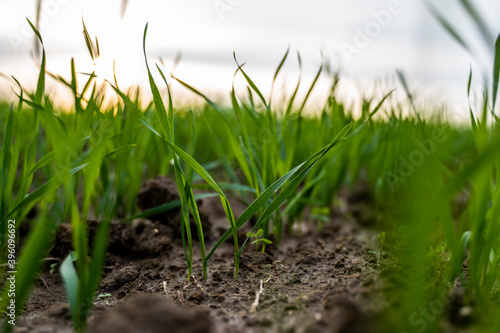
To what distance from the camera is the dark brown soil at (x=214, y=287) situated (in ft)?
2.23

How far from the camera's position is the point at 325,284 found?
1008 mm

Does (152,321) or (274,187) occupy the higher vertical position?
(274,187)

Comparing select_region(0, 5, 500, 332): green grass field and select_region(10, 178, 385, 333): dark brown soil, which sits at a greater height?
select_region(0, 5, 500, 332): green grass field

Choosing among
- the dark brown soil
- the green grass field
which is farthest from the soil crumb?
the green grass field

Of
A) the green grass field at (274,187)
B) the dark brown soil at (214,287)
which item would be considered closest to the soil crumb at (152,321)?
the dark brown soil at (214,287)

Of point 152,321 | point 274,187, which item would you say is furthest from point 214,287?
point 152,321

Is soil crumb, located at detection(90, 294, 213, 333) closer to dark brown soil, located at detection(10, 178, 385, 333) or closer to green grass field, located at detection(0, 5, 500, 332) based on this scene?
dark brown soil, located at detection(10, 178, 385, 333)

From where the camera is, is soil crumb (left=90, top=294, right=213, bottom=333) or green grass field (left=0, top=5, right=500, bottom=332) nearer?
soil crumb (left=90, top=294, right=213, bottom=333)

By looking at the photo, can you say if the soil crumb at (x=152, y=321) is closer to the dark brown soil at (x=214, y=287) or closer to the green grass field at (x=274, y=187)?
the dark brown soil at (x=214, y=287)

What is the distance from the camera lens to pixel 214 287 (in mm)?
1073

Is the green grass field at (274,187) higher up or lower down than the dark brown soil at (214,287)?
higher up

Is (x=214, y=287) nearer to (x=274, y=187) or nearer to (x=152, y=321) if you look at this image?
(x=274, y=187)

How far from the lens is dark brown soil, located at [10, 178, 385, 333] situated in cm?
68

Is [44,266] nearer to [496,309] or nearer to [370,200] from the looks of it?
[496,309]
